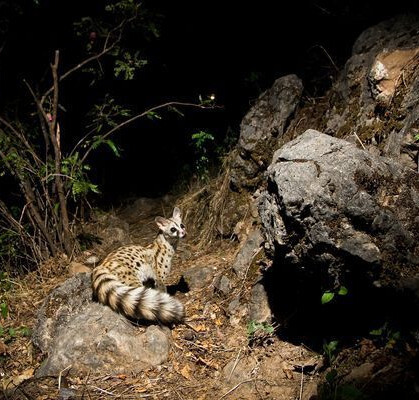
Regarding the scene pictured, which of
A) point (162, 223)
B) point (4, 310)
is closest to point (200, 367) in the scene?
point (162, 223)

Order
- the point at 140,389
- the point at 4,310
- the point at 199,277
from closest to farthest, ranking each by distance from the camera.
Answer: the point at 140,389 < the point at 4,310 < the point at 199,277

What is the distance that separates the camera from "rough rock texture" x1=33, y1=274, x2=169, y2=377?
405 centimetres

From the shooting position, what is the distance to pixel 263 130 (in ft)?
19.7

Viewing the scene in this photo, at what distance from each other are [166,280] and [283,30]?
3927 mm

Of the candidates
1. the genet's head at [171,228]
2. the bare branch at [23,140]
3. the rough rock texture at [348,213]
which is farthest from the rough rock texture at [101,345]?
the bare branch at [23,140]

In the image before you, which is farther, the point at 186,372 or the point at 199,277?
the point at 199,277

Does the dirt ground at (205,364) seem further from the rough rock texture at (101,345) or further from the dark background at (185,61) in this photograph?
the dark background at (185,61)

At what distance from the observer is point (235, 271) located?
5.05m

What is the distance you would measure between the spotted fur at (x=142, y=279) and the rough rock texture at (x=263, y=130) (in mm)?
1030

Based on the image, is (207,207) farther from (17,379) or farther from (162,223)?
(17,379)

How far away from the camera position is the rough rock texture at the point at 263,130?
19.5 feet

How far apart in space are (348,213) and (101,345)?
238cm

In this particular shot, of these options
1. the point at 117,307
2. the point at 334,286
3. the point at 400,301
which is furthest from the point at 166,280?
the point at 400,301

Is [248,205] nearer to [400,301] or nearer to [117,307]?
[117,307]
